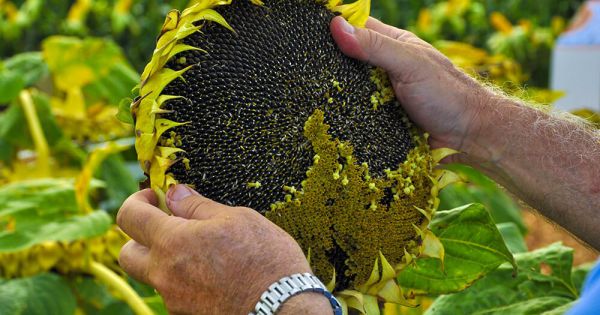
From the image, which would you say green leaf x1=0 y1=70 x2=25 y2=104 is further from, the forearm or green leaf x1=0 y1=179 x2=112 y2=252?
the forearm

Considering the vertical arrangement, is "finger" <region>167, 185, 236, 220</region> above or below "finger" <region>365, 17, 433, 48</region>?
below

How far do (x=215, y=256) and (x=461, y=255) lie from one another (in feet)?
1.66

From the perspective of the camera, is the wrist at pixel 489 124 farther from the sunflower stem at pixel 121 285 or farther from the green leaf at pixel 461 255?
the sunflower stem at pixel 121 285

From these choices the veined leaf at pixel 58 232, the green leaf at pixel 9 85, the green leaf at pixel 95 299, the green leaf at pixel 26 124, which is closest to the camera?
the veined leaf at pixel 58 232

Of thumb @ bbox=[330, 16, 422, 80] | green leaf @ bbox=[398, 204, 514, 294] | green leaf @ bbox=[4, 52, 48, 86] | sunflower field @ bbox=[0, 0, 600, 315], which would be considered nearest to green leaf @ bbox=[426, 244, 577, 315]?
sunflower field @ bbox=[0, 0, 600, 315]

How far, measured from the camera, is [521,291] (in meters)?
1.58

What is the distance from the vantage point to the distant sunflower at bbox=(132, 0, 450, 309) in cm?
112

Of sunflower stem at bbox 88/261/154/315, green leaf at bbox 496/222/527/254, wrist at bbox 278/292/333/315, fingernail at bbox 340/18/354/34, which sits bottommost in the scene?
sunflower stem at bbox 88/261/154/315

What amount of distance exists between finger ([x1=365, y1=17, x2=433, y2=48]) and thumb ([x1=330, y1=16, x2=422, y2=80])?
0.08 metres

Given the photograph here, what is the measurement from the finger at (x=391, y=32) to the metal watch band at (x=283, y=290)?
0.47m

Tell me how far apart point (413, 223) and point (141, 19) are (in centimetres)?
711

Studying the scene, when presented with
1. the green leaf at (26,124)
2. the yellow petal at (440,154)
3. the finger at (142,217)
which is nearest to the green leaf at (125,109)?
the finger at (142,217)

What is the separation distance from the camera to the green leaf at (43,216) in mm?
1650

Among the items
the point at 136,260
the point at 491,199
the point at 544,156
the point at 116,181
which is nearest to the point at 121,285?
the point at 136,260
